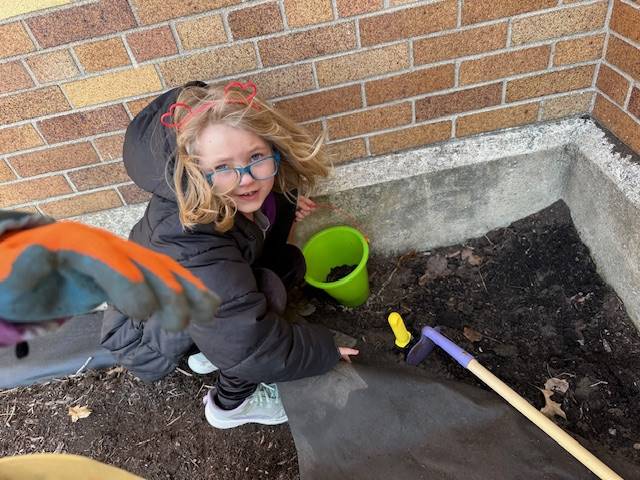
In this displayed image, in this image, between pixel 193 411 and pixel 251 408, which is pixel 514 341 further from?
pixel 193 411

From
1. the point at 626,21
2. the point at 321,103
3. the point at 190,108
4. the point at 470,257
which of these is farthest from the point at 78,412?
the point at 626,21

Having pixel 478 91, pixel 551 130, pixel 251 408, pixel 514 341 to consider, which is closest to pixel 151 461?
pixel 251 408

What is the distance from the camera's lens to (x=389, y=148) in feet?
7.19

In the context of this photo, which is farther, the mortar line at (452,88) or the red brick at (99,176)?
the red brick at (99,176)

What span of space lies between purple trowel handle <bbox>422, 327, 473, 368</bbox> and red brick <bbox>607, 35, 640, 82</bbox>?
118 centimetres

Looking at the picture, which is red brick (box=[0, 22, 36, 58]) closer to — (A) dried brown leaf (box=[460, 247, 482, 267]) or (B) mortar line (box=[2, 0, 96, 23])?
(B) mortar line (box=[2, 0, 96, 23])

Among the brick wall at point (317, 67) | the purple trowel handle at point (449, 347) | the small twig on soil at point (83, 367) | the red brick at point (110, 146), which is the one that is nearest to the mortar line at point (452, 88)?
the brick wall at point (317, 67)

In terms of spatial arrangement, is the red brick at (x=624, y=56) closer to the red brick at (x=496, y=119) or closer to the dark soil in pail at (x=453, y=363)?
the red brick at (x=496, y=119)

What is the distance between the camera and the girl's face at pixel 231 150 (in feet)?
4.97

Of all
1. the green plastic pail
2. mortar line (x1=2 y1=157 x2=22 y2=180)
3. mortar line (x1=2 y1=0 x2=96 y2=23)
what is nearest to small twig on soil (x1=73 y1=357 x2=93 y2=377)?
mortar line (x1=2 y1=157 x2=22 y2=180)

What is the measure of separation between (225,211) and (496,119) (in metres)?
1.28

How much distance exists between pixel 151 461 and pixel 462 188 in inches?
71.1

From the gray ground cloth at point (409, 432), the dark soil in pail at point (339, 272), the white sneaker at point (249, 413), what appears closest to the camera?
the gray ground cloth at point (409, 432)

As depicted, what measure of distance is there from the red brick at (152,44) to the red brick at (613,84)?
1688 millimetres
